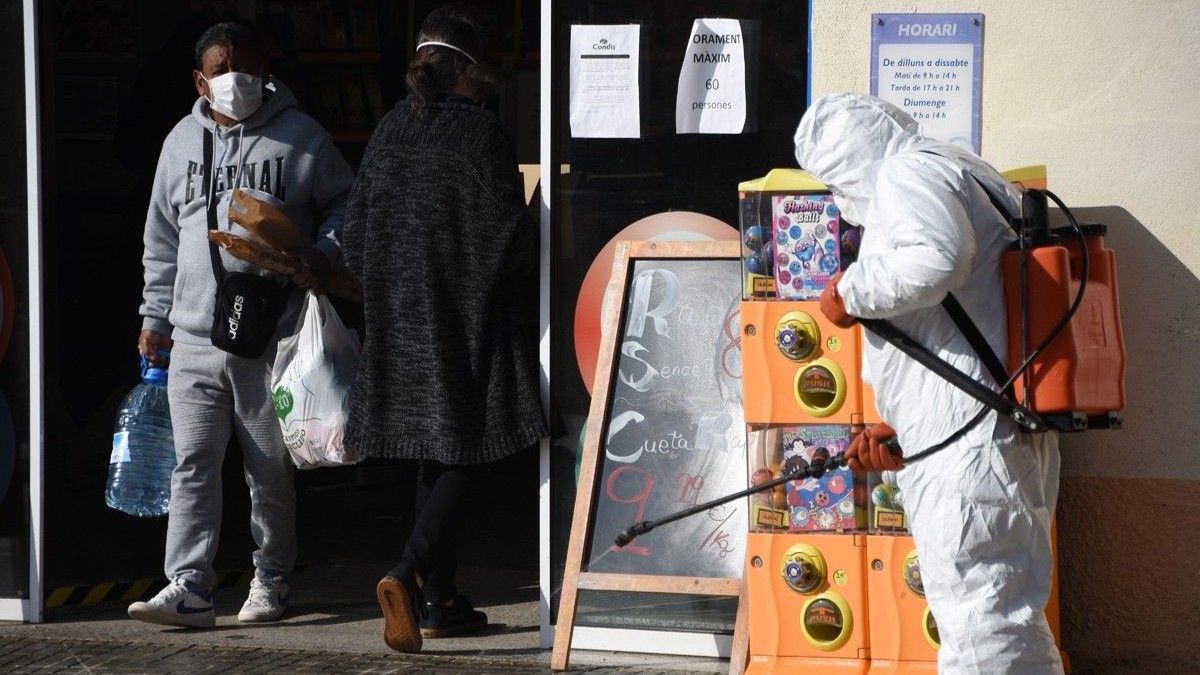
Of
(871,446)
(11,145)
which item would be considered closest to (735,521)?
(871,446)

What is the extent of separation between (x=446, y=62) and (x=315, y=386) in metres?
1.19

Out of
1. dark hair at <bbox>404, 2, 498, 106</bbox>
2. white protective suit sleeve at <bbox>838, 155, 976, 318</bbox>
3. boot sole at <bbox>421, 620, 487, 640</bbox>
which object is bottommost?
boot sole at <bbox>421, 620, 487, 640</bbox>

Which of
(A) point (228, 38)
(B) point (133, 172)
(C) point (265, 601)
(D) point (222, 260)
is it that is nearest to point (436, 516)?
(C) point (265, 601)

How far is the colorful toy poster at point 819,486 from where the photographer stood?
5.05 m

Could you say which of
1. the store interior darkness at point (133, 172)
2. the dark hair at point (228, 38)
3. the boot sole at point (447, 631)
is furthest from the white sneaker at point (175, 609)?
the store interior darkness at point (133, 172)

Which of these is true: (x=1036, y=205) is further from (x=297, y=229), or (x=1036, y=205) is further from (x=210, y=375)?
(x=210, y=375)

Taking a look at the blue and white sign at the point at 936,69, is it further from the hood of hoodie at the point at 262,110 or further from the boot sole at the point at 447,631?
the boot sole at the point at 447,631

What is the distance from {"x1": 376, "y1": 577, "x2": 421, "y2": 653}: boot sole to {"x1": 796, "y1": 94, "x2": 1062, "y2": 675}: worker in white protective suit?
6.28ft

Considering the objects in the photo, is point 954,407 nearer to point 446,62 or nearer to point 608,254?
point 608,254

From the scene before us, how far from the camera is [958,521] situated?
4012mm

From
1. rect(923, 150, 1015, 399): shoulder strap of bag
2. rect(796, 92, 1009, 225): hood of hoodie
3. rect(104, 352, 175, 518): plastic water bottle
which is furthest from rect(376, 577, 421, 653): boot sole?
rect(923, 150, 1015, 399): shoulder strap of bag

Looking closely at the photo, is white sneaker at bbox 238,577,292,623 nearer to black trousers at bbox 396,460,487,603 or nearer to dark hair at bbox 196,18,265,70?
black trousers at bbox 396,460,487,603

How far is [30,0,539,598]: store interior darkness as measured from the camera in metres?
8.62

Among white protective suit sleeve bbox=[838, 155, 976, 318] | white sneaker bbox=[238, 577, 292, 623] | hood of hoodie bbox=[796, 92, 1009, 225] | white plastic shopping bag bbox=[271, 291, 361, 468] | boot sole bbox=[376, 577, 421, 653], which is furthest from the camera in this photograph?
white sneaker bbox=[238, 577, 292, 623]
